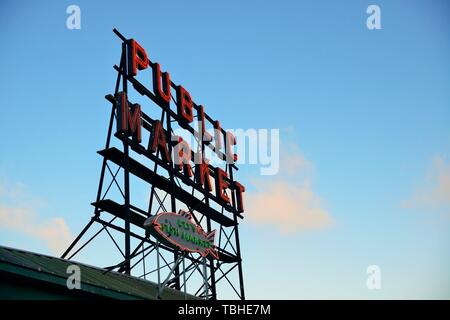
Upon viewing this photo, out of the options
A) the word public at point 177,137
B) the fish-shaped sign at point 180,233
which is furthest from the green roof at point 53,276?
the word public at point 177,137

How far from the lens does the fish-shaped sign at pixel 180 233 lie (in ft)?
56.6

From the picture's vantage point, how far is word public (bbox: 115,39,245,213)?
23.2m

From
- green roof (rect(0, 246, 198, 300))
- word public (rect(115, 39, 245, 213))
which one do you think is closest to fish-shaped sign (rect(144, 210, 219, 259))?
green roof (rect(0, 246, 198, 300))

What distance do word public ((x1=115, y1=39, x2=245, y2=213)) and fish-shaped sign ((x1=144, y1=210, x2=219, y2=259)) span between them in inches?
227

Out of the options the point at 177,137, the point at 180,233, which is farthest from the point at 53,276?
the point at 177,137

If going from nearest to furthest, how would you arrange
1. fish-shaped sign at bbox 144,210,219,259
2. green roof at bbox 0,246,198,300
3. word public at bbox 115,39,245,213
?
green roof at bbox 0,246,198,300, fish-shaped sign at bbox 144,210,219,259, word public at bbox 115,39,245,213

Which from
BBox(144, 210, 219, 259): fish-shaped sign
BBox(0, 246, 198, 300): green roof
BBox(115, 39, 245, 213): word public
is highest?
BBox(115, 39, 245, 213): word public

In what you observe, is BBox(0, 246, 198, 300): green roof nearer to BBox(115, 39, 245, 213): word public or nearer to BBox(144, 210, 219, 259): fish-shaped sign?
BBox(144, 210, 219, 259): fish-shaped sign

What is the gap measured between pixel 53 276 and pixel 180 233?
628cm

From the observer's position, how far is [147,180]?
24.6 meters

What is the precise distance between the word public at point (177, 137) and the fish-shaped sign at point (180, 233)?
5757 mm

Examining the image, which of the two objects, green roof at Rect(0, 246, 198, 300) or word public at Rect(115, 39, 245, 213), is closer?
green roof at Rect(0, 246, 198, 300)
